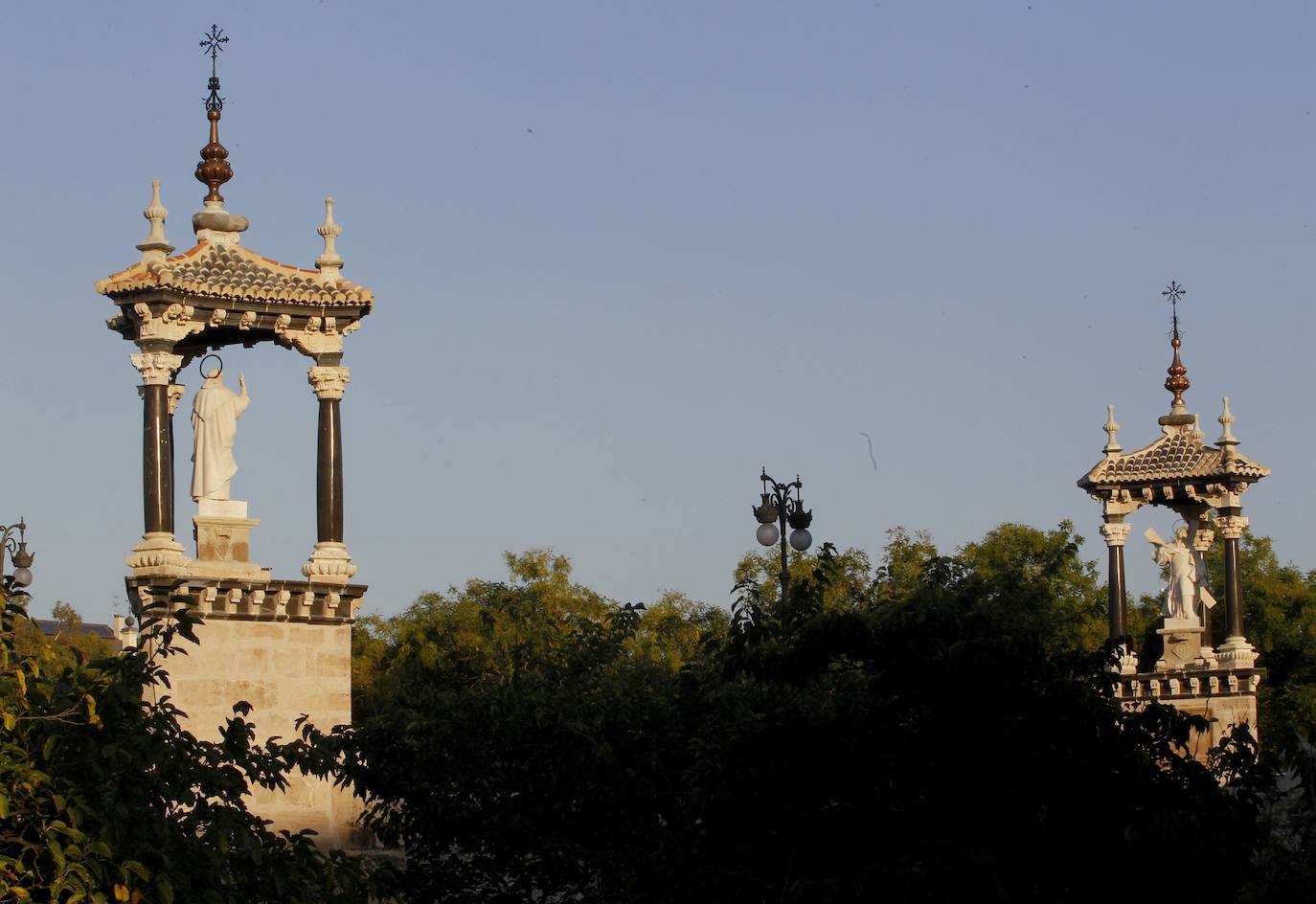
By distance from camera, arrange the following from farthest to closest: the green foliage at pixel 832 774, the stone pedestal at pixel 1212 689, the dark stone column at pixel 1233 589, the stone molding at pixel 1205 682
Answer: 1. the dark stone column at pixel 1233 589
2. the stone molding at pixel 1205 682
3. the stone pedestal at pixel 1212 689
4. the green foliage at pixel 832 774

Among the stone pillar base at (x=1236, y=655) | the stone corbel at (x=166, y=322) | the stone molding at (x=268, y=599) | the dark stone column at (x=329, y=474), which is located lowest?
the stone pillar base at (x=1236, y=655)

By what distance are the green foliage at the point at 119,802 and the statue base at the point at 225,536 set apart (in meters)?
10.5

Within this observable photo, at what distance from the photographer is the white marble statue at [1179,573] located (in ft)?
138

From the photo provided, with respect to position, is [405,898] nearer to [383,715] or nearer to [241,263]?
[383,715]

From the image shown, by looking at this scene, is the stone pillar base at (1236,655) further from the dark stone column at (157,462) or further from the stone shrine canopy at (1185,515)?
the dark stone column at (157,462)

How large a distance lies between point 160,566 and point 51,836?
12134mm

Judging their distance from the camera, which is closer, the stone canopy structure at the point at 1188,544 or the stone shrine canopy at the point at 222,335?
the stone shrine canopy at the point at 222,335

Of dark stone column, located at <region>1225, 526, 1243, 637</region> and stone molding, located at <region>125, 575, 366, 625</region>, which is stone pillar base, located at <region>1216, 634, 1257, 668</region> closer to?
dark stone column, located at <region>1225, 526, 1243, 637</region>

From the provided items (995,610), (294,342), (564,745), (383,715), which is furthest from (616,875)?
(294,342)

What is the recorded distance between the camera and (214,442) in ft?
91.9

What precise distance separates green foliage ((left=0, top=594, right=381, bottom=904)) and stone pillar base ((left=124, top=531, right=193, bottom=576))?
31.6 feet

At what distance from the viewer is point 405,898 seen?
21891mm

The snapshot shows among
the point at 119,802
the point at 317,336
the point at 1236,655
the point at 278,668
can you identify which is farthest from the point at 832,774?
the point at 1236,655

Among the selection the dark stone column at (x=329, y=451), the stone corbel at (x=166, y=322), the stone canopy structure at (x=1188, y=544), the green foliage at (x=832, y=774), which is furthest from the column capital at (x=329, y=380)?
the stone canopy structure at (x=1188, y=544)
